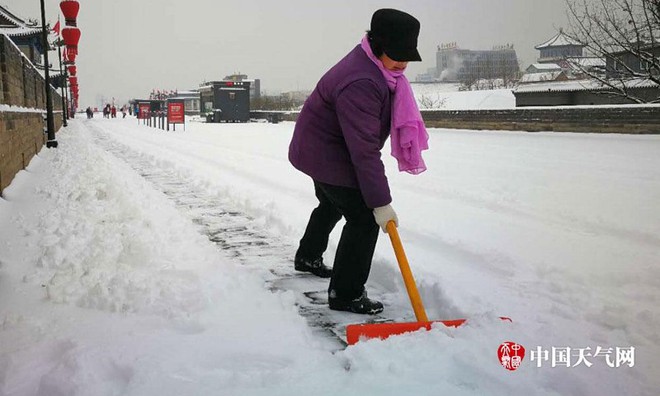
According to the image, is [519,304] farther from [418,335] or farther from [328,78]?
[328,78]

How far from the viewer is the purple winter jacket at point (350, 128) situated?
2.70 meters

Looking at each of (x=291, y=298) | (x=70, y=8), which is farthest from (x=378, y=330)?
(x=70, y=8)

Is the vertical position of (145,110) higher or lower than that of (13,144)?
higher

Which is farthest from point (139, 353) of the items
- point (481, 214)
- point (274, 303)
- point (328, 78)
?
point (481, 214)

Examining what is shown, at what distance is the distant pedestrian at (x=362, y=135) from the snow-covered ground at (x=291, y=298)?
19.6 inches

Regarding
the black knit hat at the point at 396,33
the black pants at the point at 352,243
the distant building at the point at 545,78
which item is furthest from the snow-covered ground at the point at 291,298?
the distant building at the point at 545,78

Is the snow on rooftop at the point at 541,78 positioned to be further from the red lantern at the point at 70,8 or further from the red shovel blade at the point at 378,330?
the red shovel blade at the point at 378,330

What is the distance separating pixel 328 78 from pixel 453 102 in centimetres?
4706

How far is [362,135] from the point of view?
270 cm

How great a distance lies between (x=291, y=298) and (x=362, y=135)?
47.5 inches

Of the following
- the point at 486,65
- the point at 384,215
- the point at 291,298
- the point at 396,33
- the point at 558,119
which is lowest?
the point at 291,298

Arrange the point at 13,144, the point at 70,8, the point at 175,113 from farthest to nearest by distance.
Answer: the point at 175,113 < the point at 70,8 < the point at 13,144

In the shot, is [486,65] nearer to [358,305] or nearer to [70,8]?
[70,8]

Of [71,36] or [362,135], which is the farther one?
[71,36]
